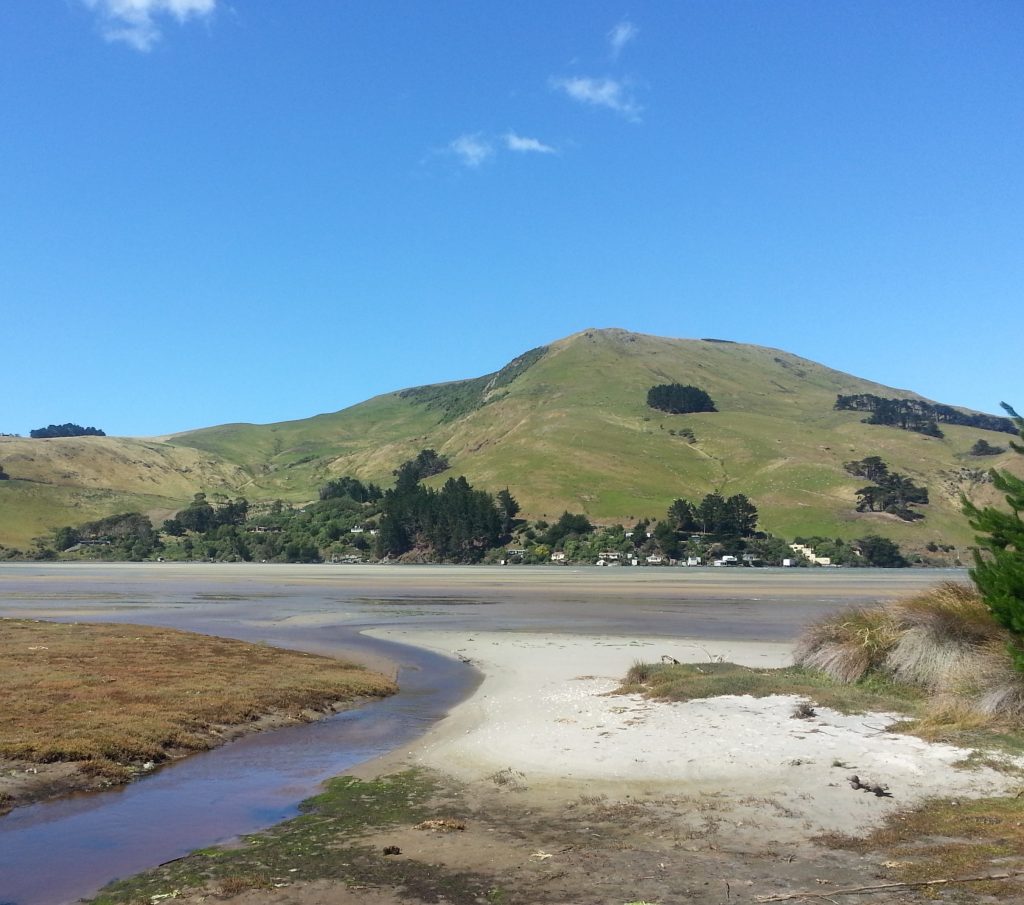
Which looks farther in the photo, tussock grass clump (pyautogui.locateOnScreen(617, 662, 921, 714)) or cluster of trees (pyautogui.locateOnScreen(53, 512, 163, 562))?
cluster of trees (pyautogui.locateOnScreen(53, 512, 163, 562))

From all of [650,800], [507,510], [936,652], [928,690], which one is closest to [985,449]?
[507,510]

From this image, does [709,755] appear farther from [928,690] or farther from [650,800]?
[928,690]

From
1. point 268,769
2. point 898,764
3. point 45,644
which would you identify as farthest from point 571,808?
point 45,644

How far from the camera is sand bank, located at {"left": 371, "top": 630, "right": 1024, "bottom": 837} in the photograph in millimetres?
11898

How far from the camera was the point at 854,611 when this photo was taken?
902 inches

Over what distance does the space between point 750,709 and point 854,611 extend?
688 centimetres

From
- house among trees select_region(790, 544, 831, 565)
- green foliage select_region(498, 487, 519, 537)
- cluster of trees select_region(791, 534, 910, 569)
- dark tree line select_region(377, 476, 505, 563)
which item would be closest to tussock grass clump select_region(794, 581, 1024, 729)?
house among trees select_region(790, 544, 831, 565)

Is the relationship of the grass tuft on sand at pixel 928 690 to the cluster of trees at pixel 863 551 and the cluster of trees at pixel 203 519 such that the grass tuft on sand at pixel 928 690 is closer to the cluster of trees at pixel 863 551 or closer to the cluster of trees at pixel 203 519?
the cluster of trees at pixel 863 551

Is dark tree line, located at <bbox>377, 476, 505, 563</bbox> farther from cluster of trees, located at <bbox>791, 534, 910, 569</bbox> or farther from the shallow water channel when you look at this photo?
cluster of trees, located at <bbox>791, 534, 910, 569</bbox>

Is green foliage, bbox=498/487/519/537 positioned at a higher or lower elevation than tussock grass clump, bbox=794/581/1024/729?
higher

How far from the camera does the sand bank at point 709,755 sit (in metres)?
11.9

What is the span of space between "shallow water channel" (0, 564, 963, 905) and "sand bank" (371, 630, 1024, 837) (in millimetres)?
2468

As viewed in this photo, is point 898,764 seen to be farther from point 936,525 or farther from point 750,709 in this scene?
point 936,525

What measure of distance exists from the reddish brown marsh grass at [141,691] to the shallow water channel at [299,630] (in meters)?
1.01
